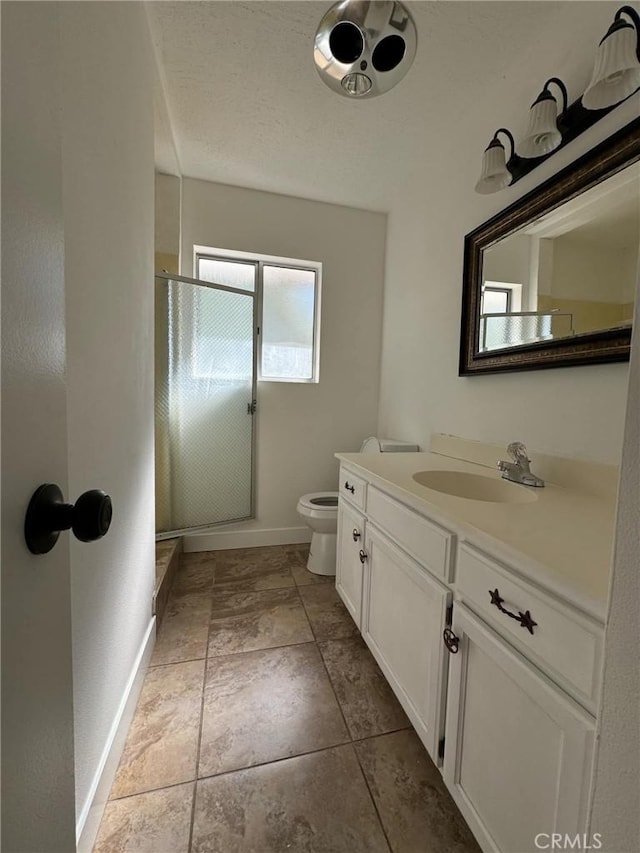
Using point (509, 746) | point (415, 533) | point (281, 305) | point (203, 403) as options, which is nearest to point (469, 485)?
point (415, 533)

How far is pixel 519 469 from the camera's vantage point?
3.98ft

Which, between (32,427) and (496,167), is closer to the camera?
(32,427)

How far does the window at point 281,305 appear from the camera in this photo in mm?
2393

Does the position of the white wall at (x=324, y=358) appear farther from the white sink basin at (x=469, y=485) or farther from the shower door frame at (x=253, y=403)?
the white sink basin at (x=469, y=485)

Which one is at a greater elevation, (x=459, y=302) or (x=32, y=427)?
(x=459, y=302)

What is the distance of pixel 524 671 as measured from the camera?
2.13 ft

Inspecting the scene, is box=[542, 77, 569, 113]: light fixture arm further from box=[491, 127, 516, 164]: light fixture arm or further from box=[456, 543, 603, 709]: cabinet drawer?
box=[456, 543, 603, 709]: cabinet drawer

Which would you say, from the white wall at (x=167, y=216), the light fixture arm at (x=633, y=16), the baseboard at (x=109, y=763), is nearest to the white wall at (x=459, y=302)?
the light fixture arm at (x=633, y=16)

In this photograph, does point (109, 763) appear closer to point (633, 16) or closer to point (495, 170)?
point (495, 170)

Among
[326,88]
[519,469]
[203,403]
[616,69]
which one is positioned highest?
[326,88]

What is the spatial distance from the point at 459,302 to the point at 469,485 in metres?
0.92

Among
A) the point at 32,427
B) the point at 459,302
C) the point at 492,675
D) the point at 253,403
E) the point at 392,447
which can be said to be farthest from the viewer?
the point at 253,403

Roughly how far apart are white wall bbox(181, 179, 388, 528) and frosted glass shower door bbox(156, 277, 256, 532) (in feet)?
0.57

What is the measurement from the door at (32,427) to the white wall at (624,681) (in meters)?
0.67
